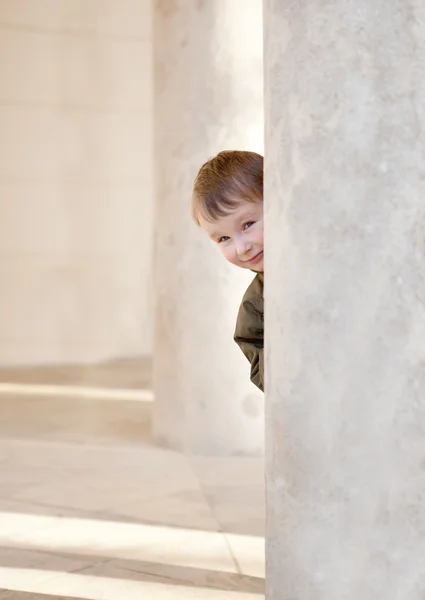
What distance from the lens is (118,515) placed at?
443 cm

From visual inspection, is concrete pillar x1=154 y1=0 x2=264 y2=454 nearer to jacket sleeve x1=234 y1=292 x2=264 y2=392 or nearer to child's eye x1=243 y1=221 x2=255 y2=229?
jacket sleeve x1=234 y1=292 x2=264 y2=392

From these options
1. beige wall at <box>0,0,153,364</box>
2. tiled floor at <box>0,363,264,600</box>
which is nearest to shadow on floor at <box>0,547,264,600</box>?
tiled floor at <box>0,363,264,600</box>

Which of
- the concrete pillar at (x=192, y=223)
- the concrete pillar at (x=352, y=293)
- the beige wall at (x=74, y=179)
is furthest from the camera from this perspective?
the beige wall at (x=74, y=179)

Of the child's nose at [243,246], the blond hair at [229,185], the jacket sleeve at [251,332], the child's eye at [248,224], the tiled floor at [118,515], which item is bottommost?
the tiled floor at [118,515]

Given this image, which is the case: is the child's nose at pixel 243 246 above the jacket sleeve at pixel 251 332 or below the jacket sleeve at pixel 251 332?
above

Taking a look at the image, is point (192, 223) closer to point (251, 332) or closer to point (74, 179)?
point (251, 332)

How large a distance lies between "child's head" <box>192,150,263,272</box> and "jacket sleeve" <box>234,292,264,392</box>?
0.47 ft

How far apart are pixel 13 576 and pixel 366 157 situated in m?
2.16

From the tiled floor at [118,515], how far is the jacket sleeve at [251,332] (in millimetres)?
764

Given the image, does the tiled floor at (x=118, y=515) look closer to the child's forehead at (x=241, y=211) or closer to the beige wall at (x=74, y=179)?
the child's forehead at (x=241, y=211)

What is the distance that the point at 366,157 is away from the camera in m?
2.09

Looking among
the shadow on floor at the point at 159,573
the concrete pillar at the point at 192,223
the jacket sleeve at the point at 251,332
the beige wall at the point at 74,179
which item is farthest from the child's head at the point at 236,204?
the beige wall at the point at 74,179

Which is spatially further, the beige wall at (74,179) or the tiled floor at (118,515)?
the beige wall at (74,179)

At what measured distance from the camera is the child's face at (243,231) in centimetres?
311
